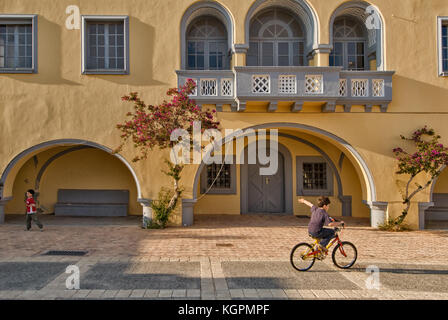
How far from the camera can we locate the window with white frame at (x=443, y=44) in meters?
11.2

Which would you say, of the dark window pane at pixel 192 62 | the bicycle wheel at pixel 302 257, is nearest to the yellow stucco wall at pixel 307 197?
the dark window pane at pixel 192 62

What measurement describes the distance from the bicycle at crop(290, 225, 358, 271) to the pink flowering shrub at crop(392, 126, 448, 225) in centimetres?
513

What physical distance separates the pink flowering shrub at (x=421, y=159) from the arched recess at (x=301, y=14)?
14.0 ft

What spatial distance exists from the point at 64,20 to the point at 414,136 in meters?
11.7

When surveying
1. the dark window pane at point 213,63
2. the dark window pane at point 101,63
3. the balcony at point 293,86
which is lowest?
the balcony at point 293,86

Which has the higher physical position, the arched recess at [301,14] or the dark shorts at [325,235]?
the arched recess at [301,14]

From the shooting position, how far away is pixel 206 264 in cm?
683

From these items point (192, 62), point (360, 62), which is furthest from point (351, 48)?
point (192, 62)

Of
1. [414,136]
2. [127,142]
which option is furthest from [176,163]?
[414,136]

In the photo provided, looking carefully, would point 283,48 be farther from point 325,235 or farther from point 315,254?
point 315,254

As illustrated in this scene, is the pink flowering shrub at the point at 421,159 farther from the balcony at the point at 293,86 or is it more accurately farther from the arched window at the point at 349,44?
the arched window at the point at 349,44

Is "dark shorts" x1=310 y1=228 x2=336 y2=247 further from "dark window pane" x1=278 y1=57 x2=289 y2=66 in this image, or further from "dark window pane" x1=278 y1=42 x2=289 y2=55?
"dark window pane" x1=278 y1=42 x2=289 y2=55

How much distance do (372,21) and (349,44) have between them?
105 centimetres
